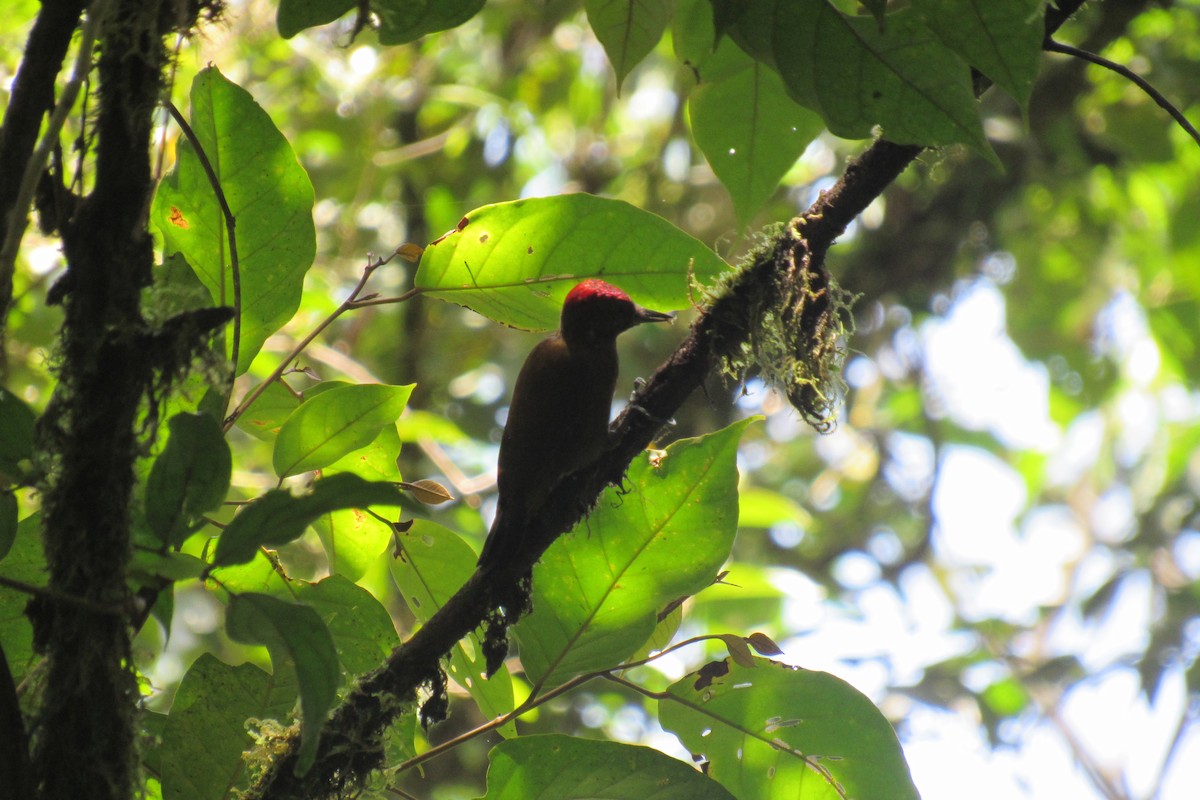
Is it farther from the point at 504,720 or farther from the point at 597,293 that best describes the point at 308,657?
the point at 597,293

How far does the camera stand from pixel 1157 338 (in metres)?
6.25

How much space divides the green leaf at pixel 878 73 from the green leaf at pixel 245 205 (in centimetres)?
A: 74

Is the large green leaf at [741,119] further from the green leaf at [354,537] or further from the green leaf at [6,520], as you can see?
the green leaf at [6,520]

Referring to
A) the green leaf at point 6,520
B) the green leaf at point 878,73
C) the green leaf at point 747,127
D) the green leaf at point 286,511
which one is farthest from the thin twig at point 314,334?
the green leaf at point 878,73

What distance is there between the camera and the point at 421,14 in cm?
131

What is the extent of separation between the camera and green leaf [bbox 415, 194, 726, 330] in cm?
163

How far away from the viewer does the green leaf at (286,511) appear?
1.00 metres

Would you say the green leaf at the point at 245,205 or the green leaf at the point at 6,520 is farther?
the green leaf at the point at 245,205

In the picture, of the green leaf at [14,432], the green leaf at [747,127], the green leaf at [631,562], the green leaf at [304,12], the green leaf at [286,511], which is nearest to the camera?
the green leaf at [286,511]

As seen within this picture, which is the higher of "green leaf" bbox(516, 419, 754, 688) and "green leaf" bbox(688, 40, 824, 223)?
"green leaf" bbox(688, 40, 824, 223)

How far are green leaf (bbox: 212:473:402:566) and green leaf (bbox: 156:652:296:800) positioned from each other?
1.59ft

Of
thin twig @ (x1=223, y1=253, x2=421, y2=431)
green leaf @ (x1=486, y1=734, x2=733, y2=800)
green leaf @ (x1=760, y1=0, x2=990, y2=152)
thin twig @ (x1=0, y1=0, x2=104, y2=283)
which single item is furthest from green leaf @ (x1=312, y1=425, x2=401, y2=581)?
green leaf @ (x1=760, y1=0, x2=990, y2=152)

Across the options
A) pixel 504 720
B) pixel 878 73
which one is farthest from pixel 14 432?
pixel 878 73

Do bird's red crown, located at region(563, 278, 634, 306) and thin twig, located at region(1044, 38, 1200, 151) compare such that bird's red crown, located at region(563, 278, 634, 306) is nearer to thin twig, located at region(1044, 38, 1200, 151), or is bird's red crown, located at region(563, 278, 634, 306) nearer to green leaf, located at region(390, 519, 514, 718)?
green leaf, located at region(390, 519, 514, 718)
